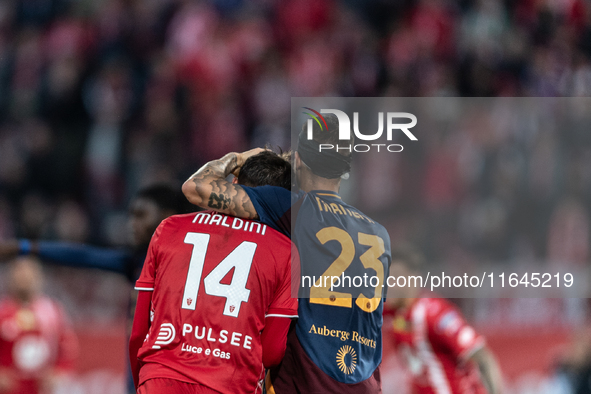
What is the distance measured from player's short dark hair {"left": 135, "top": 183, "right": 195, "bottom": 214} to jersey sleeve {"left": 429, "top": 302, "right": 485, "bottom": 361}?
83.4 inches

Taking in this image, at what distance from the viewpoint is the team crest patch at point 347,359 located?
135 inches

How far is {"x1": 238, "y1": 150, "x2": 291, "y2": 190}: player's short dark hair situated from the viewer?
3.63 m

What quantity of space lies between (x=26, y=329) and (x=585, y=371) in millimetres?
6368

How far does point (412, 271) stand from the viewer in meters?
5.57

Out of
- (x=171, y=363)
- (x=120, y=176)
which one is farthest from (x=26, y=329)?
(x=171, y=363)

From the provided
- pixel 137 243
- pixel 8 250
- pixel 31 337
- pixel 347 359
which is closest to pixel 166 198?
pixel 137 243

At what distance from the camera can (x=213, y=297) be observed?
322 centimetres

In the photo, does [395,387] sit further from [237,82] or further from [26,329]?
[237,82]

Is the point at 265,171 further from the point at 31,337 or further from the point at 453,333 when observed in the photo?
the point at 31,337

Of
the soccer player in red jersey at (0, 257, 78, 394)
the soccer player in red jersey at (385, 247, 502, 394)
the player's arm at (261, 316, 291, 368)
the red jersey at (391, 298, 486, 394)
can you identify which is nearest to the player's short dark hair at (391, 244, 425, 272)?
the soccer player in red jersey at (385, 247, 502, 394)

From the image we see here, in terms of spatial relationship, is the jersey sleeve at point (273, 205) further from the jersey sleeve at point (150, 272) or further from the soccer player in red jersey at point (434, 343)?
the soccer player in red jersey at point (434, 343)

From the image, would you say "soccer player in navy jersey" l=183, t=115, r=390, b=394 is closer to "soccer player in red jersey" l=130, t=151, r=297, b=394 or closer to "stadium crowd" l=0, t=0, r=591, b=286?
"soccer player in red jersey" l=130, t=151, r=297, b=394

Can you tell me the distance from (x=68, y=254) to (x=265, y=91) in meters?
6.14

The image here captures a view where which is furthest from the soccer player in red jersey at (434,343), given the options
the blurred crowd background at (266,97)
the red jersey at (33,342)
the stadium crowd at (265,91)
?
the red jersey at (33,342)
